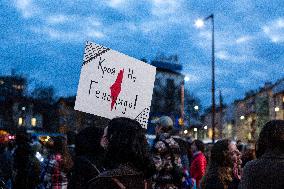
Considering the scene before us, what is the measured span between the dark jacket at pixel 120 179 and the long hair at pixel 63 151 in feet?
14.2

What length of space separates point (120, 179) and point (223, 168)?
2659mm

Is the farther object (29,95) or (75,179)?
(29,95)

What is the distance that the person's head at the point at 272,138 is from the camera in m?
3.97

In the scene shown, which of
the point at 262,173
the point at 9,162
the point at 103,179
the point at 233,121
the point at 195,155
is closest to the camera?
the point at 103,179

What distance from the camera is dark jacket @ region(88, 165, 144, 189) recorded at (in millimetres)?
3344

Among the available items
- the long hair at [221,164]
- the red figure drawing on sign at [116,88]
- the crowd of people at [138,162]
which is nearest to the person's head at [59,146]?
the crowd of people at [138,162]

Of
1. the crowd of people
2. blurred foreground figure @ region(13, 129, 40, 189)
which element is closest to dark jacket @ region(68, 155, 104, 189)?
the crowd of people

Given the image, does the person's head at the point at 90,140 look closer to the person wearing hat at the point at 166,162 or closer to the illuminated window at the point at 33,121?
the person wearing hat at the point at 166,162

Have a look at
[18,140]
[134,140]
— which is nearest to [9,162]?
[18,140]

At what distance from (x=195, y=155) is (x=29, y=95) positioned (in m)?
76.0

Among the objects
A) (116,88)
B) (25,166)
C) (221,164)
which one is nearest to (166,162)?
(221,164)

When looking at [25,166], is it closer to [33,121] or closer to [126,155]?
[126,155]

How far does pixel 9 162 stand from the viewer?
978 cm

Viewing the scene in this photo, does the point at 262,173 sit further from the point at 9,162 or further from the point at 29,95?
the point at 29,95
